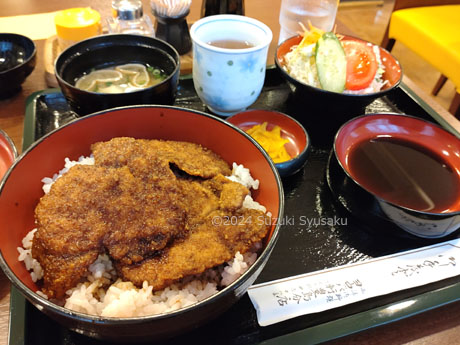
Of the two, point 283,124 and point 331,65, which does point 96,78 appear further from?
point 331,65

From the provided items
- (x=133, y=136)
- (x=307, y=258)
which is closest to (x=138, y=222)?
(x=133, y=136)

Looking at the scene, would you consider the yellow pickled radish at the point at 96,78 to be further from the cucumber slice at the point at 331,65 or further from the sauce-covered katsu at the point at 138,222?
the cucumber slice at the point at 331,65

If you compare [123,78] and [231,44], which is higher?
[231,44]

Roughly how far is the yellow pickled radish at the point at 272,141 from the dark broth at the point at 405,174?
0.33 m

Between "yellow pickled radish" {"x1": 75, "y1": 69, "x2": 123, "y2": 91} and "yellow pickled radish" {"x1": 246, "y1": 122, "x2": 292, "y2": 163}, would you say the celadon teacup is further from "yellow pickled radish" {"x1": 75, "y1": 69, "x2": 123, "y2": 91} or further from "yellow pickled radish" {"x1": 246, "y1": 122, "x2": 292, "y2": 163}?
"yellow pickled radish" {"x1": 75, "y1": 69, "x2": 123, "y2": 91}

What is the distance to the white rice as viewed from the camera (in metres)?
0.98

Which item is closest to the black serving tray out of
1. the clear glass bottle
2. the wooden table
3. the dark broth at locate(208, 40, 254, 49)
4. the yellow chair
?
the wooden table

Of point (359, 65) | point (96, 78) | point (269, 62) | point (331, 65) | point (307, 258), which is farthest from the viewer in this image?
point (269, 62)

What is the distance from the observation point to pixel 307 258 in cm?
142

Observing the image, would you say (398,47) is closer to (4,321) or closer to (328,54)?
(328,54)

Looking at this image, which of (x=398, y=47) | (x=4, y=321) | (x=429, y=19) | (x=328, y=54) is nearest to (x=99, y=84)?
(x=4, y=321)

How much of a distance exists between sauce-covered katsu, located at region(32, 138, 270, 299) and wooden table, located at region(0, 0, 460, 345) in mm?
394

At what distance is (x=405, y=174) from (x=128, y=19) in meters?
2.03

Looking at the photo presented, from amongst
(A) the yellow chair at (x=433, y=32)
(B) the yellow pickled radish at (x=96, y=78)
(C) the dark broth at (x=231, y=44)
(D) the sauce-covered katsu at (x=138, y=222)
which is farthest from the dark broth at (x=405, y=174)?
(A) the yellow chair at (x=433, y=32)
